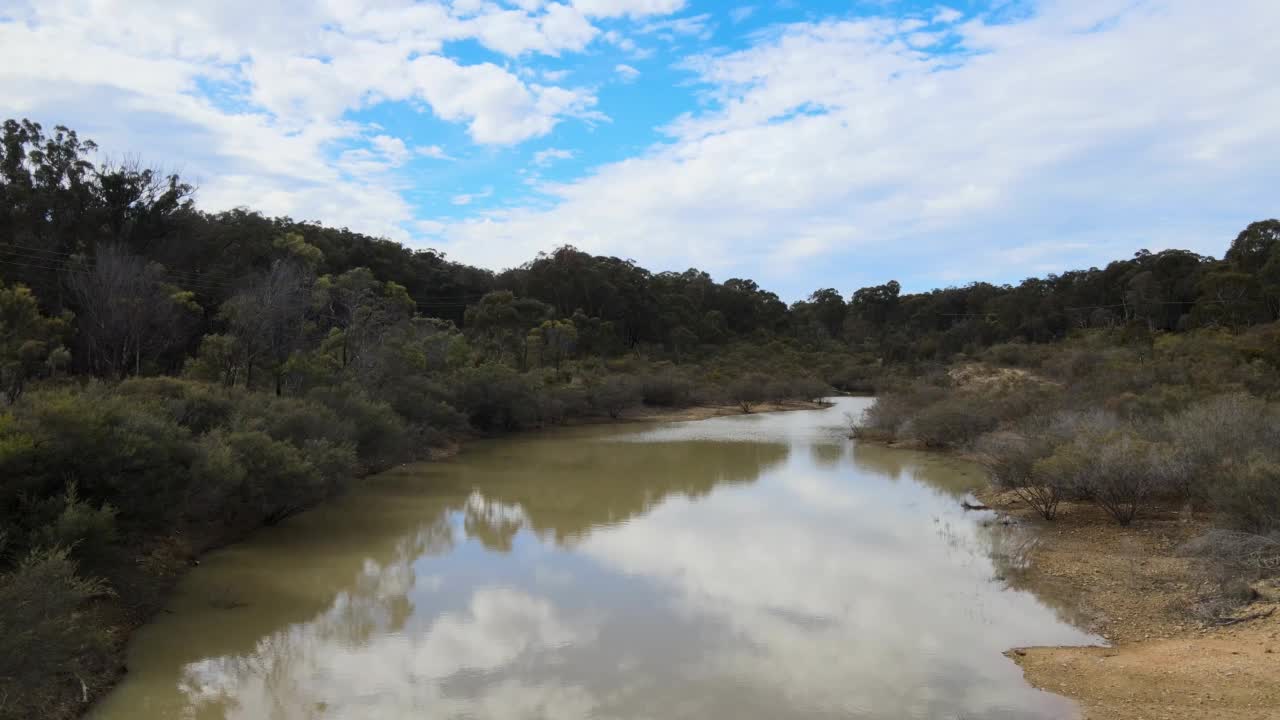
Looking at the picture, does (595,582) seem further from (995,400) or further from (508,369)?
(508,369)

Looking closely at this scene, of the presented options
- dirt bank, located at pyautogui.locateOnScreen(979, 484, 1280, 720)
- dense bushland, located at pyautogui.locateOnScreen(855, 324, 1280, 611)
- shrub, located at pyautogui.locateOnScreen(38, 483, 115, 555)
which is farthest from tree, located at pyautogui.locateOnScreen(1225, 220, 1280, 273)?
shrub, located at pyautogui.locateOnScreen(38, 483, 115, 555)

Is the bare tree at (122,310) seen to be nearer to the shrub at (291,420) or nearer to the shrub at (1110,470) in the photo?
the shrub at (291,420)

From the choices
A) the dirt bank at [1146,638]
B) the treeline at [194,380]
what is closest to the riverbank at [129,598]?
the treeline at [194,380]

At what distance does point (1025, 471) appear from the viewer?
16.2 metres

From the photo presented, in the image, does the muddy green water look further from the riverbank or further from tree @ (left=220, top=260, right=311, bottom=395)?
tree @ (left=220, top=260, right=311, bottom=395)

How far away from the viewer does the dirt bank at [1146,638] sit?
698cm

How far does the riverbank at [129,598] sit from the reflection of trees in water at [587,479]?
481cm

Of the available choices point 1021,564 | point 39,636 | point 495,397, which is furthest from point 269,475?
point 495,397

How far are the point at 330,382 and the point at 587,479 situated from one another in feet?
24.8

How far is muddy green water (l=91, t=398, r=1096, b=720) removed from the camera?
794 centimetres

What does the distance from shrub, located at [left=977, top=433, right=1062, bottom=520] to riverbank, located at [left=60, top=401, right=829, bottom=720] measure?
1437 centimetres

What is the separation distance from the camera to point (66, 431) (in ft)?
29.6

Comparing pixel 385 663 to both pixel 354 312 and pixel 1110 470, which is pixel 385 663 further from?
pixel 354 312

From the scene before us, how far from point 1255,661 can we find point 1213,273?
49032mm
